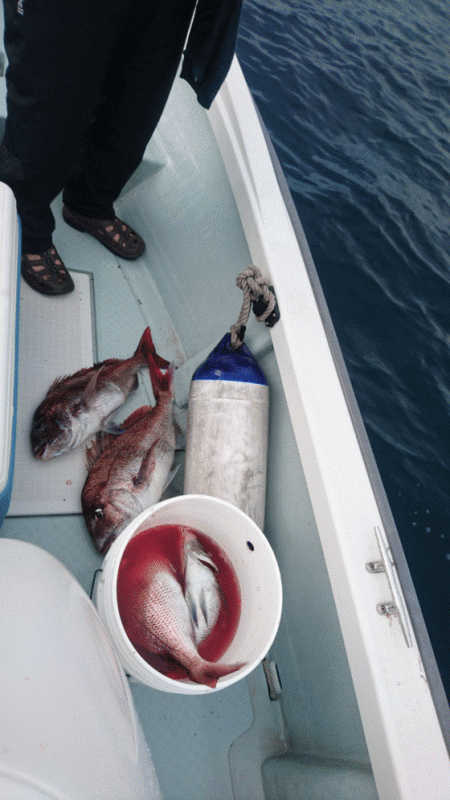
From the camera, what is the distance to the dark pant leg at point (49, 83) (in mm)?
1420

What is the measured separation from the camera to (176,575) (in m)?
1.45

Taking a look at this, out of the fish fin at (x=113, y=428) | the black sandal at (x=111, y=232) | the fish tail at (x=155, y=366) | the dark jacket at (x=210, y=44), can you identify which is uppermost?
the dark jacket at (x=210, y=44)

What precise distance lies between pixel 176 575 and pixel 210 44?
1818mm

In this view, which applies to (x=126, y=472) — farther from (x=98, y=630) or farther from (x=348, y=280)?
(x=348, y=280)

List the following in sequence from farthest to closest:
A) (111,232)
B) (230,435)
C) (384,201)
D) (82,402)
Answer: (384,201), (111,232), (82,402), (230,435)

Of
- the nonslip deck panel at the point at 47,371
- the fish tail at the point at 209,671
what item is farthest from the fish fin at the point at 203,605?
the nonslip deck panel at the point at 47,371

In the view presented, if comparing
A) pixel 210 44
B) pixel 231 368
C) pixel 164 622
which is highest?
pixel 210 44

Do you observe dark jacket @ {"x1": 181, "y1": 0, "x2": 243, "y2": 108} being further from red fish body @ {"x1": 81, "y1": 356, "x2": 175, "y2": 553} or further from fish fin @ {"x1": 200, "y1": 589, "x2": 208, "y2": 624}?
fish fin @ {"x1": 200, "y1": 589, "x2": 208, "y2": 624}

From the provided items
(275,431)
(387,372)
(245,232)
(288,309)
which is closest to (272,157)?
(245,232)

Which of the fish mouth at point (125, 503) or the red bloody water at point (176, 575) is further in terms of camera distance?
the fish mouth at point (125, 503)

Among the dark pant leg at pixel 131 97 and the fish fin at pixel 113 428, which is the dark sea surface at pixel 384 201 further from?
the dark pant leg at pixel 131 97

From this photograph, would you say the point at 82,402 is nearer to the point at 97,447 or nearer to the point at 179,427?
the point at 97,447

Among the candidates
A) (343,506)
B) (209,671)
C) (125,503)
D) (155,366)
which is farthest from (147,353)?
(209,671)

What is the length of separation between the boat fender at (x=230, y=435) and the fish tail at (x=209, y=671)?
1.77 ft
